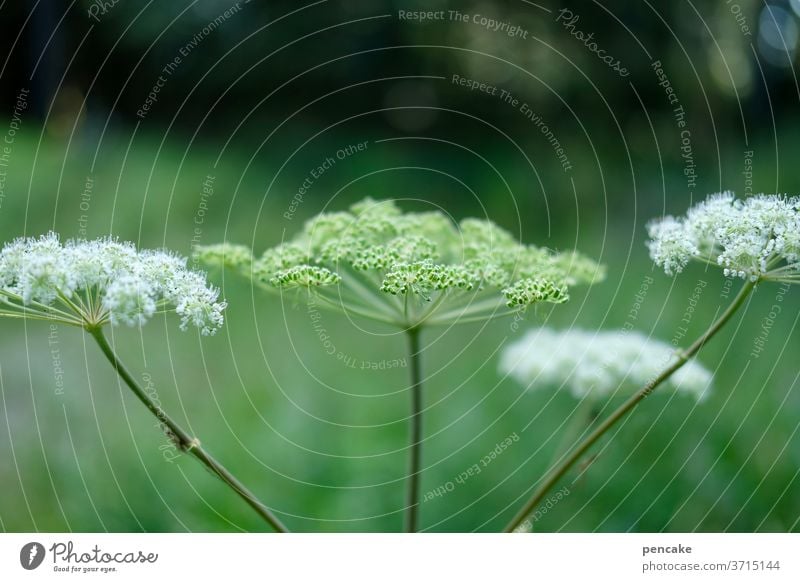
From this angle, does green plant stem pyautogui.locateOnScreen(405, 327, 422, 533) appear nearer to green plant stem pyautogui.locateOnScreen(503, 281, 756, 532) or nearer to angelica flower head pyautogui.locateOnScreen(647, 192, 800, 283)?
green plant stem pyautogui.locateOnScreen(503, 281, 756, 532)

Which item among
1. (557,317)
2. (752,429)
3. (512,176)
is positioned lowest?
(752,429)

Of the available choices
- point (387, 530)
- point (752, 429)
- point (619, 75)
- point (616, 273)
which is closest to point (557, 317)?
point (616, 273)

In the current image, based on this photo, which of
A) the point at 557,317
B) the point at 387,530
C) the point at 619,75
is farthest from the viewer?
the point at 619,75

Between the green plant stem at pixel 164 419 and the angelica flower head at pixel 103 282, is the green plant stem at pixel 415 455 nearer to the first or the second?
the green plant stem at pixel 164 419
